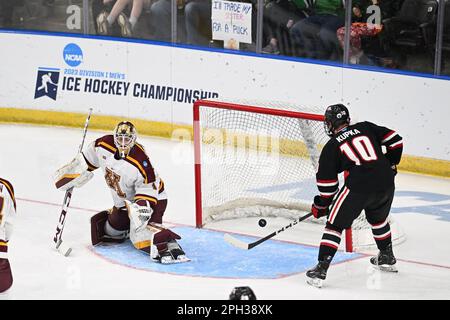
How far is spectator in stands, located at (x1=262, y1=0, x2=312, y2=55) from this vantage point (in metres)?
9.34

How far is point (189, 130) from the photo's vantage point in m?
9.89

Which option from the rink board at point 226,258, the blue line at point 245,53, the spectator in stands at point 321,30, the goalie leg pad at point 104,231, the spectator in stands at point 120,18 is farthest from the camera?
the spectator in stands at point 120,18

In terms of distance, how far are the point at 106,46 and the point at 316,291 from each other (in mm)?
4527

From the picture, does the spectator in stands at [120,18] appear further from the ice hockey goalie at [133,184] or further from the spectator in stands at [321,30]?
the ice hockey goalie at [133,184]

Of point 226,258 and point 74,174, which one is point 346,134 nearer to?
point 226,258

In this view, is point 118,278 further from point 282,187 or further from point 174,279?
point 282,187

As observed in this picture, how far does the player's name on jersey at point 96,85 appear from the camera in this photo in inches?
400

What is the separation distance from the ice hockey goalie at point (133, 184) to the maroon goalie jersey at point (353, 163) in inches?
41.3

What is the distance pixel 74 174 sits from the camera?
696 cm

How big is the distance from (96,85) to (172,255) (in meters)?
3.82

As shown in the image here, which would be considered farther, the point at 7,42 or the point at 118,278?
the point at 7,42

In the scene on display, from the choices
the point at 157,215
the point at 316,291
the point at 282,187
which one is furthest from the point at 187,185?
the point at 316,291

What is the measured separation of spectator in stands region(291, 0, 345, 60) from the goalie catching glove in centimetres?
290

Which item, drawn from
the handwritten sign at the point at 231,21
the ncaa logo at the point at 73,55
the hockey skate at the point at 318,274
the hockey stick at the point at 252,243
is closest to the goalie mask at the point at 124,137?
the hockey stick at the point at 252,243
